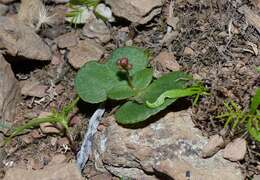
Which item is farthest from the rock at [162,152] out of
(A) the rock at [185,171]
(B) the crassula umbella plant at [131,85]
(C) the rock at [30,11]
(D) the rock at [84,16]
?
(C) the rock at [30,11]

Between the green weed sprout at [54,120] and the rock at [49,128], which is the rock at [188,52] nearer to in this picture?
the green weed sprout at [54,120]

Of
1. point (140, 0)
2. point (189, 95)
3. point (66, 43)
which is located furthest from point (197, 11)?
point (66, 43)

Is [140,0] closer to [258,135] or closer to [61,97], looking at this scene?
[61,97]

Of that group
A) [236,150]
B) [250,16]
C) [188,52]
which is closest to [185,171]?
[236,150]

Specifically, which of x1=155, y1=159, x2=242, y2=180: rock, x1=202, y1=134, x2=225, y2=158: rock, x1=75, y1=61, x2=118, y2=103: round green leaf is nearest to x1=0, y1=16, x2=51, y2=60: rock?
x1=75, y1=61, x2=118, y2=103: round green leaf

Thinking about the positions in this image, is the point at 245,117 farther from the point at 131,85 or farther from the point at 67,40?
the point at 67,40

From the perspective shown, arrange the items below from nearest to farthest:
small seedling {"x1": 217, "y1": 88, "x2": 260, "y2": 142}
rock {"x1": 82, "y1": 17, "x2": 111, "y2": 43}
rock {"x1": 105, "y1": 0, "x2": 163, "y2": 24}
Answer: small seedling {"x1": 217, "y1": 88, "x2": 260, "y2": 142} → rock {"x1": 105, "y1": 0, "x2": 163, "y2": 24} → rock {"x1": 82, "y1": 17, "x2": 111, "y2": 43}

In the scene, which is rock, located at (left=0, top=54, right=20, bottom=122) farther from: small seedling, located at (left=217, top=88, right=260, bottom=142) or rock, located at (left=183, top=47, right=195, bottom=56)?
small seedling, located at (left=217, top=88, right=260, bottom=142)
